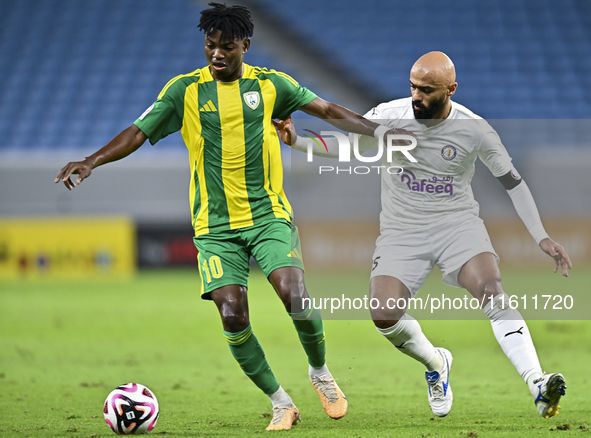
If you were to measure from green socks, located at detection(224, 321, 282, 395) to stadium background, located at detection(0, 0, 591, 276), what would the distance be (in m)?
9.30

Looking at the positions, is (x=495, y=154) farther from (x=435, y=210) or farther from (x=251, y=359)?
(x=251, y=359)

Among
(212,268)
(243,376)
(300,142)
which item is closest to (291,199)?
(300,142)

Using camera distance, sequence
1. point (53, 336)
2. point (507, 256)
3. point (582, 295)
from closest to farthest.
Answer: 1. point (507, 256)
2. point (53, 336)
3. point (582, 295)

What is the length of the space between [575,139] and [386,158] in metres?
11.6

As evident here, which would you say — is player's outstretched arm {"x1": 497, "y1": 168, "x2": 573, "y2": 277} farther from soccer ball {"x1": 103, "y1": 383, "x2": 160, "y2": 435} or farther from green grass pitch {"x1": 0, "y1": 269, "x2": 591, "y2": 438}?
soccer ball {"x1": 103, "y1": 383, "x2": 160, "y2": 435}

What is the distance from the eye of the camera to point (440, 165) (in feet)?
14.2

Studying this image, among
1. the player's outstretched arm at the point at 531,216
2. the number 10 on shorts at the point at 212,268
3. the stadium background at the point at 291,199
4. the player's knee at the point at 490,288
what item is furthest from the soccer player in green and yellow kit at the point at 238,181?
the player's knee at the point at 490,288

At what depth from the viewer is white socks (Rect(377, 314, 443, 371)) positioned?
166 inches

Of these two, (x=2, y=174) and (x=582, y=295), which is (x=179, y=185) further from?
(x=582, y=295)

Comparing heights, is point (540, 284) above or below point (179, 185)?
below

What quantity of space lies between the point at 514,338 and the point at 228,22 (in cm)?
221

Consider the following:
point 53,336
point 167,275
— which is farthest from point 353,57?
point 53,336

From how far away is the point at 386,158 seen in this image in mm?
4422

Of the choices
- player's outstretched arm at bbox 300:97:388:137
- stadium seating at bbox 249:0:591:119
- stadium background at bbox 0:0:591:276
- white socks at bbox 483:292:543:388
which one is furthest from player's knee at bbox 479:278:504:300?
stadium seating at bbox 249:0:591:119
